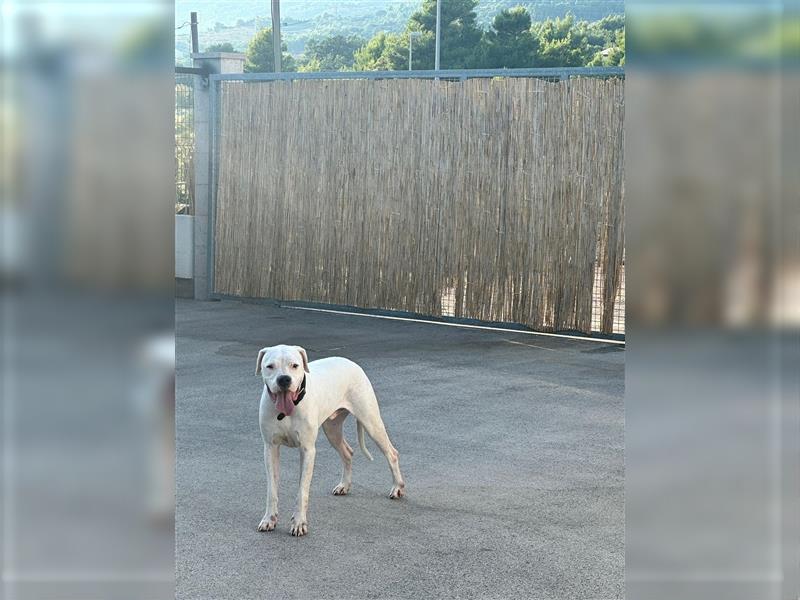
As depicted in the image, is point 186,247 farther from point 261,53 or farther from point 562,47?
A: point 261,53

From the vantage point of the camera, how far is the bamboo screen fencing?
889 centimetres

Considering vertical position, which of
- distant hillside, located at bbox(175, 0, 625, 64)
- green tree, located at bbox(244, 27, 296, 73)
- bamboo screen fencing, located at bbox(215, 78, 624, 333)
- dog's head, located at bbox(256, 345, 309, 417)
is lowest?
dog's head, located at bbox(256, 345, 309, 417)

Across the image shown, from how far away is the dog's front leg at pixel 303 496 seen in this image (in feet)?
13.0

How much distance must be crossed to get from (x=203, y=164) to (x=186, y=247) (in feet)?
2.96

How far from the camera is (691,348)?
892 mm

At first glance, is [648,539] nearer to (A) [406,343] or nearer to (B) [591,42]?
(A) [406,343]

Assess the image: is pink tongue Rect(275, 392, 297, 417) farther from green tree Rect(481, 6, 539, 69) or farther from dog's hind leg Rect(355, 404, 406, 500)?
green tree Rect(481, 6, 539, 69)

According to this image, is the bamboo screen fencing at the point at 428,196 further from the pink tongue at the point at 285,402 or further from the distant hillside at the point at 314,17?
the distant hillside at the point at 314,17

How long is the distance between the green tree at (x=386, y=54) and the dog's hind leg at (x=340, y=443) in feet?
176

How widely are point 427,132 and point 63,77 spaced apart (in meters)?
8.98

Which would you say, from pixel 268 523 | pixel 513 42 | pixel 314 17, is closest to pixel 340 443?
pixel 268 523

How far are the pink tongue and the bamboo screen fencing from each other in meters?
5.16

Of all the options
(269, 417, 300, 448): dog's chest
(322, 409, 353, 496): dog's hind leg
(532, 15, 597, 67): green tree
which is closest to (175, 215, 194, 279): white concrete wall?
(322, 409, 353, 496): dog's hind leg

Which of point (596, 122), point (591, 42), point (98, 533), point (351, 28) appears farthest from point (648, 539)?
point (351, 28)
